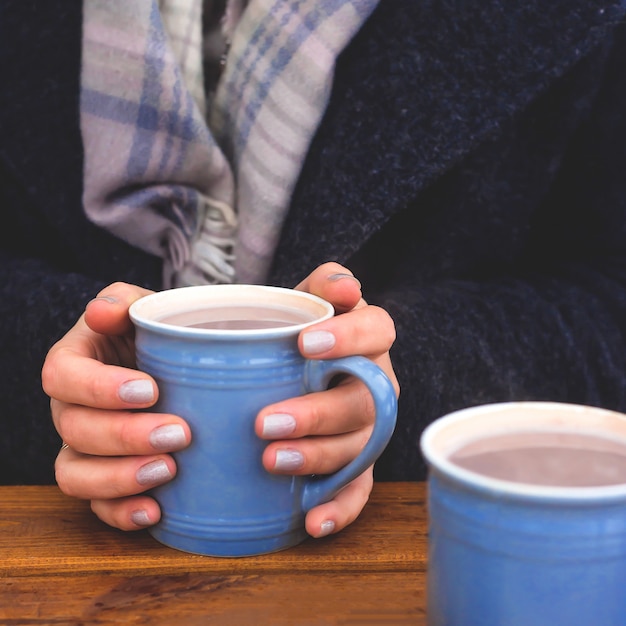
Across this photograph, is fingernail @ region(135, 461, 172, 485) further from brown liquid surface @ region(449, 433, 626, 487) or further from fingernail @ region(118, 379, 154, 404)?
brown liquid surface @ region(449, 433, 626, 487)

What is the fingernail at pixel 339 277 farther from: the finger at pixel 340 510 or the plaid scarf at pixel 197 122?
the plaid scarf at pixel 197 122

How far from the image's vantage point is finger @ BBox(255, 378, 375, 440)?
1.42 feet

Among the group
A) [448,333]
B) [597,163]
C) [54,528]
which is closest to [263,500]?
[54,528]

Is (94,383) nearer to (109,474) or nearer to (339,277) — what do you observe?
(109,474)

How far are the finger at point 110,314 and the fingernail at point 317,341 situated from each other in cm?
15

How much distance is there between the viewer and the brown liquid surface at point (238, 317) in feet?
1.70

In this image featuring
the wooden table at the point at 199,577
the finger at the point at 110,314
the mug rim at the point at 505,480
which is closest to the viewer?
the mug rim at the point at 505,480

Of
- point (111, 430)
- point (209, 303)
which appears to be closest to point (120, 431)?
point (111, 430)

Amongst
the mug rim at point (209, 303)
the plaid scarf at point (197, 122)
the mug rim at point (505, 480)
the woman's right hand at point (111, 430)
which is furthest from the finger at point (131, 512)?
the plaid scarf at point (197, 122)

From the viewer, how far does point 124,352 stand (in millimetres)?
574

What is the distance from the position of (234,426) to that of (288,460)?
0.12 feet

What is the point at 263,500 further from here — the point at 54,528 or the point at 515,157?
the point at 515,157

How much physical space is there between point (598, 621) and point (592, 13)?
667 millimetres

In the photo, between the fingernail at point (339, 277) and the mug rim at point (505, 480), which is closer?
the mug rim at point (505, 480)
